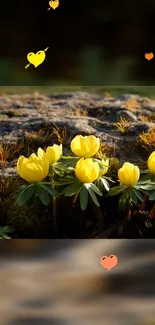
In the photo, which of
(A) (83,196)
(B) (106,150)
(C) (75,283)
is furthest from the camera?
(B) (106,150)

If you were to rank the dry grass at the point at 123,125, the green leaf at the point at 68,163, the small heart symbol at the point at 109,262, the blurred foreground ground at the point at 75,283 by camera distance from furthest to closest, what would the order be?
the dry grass at the point at 123,125
the green leaf at the point at 68,163
the small heart symbol at the point at 109,262
the blurred foreground ground at the point at 75,283

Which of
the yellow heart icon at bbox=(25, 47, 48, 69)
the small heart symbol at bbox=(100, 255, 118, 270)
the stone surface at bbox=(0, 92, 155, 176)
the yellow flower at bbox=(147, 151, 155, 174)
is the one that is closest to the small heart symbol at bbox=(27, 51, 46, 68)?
the yellow heart icon at bbox=(25, 47, 48, 69)

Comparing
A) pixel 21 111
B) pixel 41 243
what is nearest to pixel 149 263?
pixel 41 243

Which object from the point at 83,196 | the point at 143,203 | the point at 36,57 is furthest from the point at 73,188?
the point at 36,57

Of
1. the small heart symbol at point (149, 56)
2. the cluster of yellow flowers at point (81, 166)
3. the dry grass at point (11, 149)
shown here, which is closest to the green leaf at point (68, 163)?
the cluster of yellow flowers at point (81, 166)

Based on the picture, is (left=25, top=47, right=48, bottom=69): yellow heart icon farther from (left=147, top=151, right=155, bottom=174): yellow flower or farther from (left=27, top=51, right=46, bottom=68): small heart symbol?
(left=147, top=151, right=155, bottom=174): yellow flower

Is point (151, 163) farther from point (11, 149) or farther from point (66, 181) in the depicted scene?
point (11, 149)

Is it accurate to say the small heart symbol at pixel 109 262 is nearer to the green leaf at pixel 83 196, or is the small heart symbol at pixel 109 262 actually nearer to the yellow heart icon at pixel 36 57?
the green leaf at pixel 83 196
